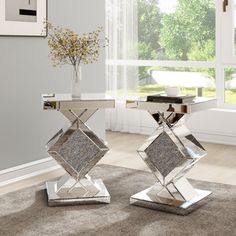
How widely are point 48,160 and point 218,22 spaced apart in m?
2.58

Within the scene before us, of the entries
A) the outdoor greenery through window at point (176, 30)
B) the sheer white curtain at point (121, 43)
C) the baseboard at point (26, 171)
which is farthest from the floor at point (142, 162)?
the outdoor greenery through window at point (176, 30)

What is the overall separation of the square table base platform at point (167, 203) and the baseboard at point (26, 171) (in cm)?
111

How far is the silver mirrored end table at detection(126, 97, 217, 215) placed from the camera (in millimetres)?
3410

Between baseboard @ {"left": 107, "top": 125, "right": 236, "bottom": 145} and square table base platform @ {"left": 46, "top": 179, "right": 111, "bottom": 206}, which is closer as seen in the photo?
square table base platform @ {"left": 46, "top": 179, "right": 111, "bottom": 206}

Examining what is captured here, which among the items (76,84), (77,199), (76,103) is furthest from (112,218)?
(76,84)

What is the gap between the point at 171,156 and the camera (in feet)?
11.3

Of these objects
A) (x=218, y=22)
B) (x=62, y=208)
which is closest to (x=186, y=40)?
(x=218, y=22)

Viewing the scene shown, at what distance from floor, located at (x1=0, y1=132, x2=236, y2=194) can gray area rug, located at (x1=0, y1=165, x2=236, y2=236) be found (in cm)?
35

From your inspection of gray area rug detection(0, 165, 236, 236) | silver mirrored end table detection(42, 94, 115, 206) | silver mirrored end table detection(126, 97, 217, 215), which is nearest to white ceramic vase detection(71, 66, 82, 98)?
silver mirrored end table detection(42, 94, 115, 206)

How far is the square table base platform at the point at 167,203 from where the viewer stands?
3.36 m

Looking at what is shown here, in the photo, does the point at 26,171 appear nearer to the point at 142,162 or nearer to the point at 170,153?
the point at 142,162

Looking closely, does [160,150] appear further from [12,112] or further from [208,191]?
[12,112]

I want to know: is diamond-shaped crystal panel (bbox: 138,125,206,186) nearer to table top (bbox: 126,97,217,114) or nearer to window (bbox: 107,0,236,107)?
table top (bbox: 126,97,217,114)

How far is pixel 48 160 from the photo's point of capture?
→ 4535mm
